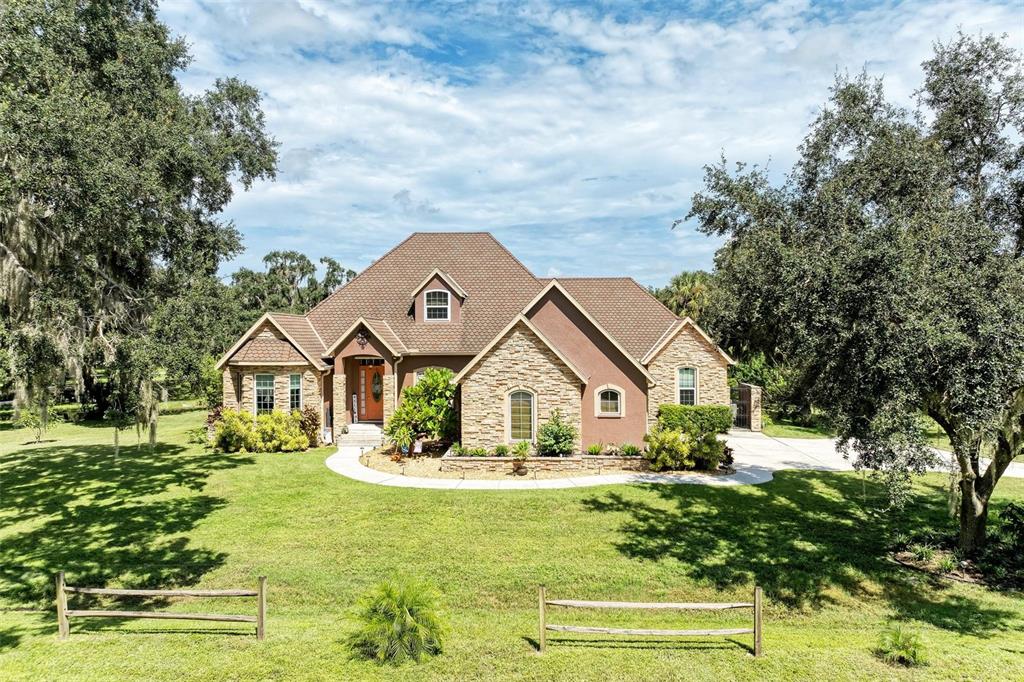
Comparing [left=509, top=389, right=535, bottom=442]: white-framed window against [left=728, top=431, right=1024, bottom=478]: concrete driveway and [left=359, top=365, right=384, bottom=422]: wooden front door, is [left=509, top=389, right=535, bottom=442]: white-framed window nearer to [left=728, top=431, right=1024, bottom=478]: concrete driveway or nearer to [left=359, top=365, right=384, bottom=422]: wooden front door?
[left=728, top=431, right=1024, bottom=478]: concrete driveway

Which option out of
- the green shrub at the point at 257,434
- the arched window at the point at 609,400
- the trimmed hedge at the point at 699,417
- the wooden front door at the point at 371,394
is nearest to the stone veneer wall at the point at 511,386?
the arched window at the point at 609,400

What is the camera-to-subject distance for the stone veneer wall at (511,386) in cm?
2088

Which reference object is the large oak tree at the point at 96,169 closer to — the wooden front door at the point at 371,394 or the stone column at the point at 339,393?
the stone column at the point at 339,393

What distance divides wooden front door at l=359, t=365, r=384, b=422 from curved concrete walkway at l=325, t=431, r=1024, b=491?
3.08m

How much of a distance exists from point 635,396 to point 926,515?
10133 mm

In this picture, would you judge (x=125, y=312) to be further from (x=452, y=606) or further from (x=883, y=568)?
(x=883, y=568)

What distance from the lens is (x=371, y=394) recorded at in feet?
90.4

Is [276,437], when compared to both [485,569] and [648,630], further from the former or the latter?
[648,630]

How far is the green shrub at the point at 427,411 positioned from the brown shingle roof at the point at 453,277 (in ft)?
12.1

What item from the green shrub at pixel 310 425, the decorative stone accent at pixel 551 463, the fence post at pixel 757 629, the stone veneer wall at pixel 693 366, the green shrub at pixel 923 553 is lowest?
the green shrub at pixel 923 553

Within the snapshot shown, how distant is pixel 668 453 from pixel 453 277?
14.8 meters

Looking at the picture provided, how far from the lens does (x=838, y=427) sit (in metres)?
11.1

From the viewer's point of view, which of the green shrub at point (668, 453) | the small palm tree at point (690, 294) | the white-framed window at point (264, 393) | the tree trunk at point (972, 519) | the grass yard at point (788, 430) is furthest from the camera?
the small palm tree at point (690, 294)

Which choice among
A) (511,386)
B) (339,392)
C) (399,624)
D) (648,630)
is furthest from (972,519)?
(339,392)
